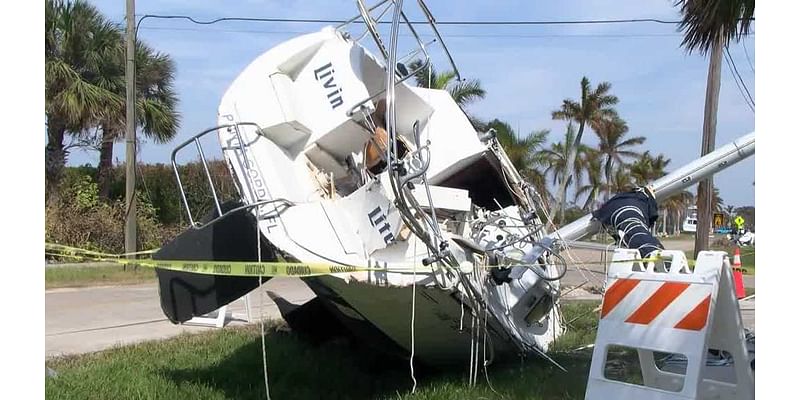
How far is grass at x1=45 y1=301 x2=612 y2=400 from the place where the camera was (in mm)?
5562

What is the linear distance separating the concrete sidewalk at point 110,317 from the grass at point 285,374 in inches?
23.6

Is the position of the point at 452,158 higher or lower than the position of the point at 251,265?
higher

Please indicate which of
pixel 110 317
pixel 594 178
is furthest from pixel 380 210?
pixel 594 178

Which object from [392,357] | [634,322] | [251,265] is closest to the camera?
[634,322]

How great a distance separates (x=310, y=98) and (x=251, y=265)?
5.95ft

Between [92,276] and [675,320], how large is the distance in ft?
45.2

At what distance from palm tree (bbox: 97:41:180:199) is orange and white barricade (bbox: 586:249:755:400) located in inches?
653

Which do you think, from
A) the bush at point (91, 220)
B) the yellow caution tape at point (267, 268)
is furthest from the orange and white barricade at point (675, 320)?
the bush at point (91, 220)

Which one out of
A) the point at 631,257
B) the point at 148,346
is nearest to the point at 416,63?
the point at 631,257

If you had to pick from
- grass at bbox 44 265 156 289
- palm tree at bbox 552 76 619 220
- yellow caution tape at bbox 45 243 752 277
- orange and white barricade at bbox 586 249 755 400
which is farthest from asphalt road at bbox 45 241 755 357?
palm tree at bbox 552 76 619 220

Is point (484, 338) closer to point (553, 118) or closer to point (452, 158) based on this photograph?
point (452, 158)

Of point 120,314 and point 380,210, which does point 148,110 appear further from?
point 380,210

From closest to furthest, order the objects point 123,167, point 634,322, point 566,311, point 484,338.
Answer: point 634,322 < point 484,338 < point 566,311 < point 123,167

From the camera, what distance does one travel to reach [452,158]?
6.43 metres
